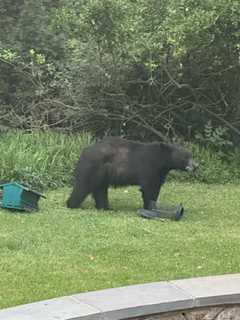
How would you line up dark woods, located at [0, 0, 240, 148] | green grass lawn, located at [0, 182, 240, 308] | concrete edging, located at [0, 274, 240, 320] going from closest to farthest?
concrete edging, located at [0, 274, 240, 320], green grass lawn, located at [0, 182, 240, 308], dark woods, located at [0, 0, 240, 148]

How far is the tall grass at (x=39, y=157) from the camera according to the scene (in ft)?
37.2

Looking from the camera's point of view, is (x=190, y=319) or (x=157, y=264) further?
(x=157, y=264)

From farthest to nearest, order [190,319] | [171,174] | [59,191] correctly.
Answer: [171,174] < [59,191] < [190,319]

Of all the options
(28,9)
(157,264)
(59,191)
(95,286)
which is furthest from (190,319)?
(28,9)

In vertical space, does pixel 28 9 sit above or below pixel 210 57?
above

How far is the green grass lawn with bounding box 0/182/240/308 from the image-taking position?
5.98 m

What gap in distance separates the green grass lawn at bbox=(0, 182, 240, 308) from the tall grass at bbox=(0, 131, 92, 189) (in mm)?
1147

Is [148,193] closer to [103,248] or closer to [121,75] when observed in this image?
[103,248]

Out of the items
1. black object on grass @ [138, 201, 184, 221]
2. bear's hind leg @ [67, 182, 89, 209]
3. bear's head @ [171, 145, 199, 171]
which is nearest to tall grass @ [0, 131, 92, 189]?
bear's hind leg @ [67, 182, 89, 209]

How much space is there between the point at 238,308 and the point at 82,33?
865 cm

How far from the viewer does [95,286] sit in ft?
19.1

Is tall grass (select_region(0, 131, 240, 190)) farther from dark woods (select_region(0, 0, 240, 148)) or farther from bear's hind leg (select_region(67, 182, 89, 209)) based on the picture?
bear's hind leg (select_region(67, 182, 89, 209))

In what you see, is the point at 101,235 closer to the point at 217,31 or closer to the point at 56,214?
the point at 56,214

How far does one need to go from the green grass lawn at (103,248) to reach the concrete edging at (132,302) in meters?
0.75
